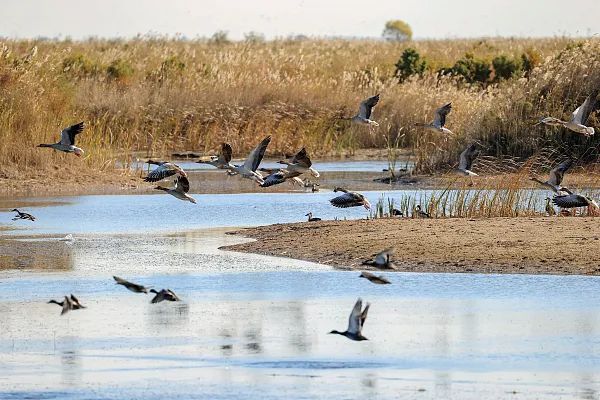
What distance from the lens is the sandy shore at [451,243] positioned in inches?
599

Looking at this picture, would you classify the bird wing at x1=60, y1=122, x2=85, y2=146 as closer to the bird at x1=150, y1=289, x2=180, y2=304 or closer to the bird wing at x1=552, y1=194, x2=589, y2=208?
the bird at x1=150, y1=289, x2=180, y2=304

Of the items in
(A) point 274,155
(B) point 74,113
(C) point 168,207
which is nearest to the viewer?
(C) point 168,207

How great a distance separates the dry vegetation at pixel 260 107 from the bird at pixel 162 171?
6674 mm

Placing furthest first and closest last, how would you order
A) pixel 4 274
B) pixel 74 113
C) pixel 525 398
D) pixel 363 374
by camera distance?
pixel 74 113 → pixel 4 274 → pixel 363 374 → pixel 525 398

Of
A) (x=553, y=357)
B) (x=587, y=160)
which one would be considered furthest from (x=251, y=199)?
(x=553, y=357)

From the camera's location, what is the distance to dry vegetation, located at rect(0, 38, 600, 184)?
2753 centimetres

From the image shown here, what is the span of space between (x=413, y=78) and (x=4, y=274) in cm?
2620

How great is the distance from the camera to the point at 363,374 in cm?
980

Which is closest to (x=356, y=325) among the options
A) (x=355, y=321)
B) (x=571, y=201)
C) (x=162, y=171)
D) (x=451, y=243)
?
(x=355, y=321)

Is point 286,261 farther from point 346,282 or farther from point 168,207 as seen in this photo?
point 168,207

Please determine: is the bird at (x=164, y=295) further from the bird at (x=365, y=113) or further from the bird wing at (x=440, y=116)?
the bird wing at (x=440, y=116)

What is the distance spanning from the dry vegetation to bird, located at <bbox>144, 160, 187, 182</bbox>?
6.67m

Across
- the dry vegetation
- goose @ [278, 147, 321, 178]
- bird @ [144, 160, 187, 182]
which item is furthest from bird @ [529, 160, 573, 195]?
bird @ [144, 160, 187, 182]

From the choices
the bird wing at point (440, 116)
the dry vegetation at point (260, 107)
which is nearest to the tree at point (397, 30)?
the dry vegetation at point (260, 107)
